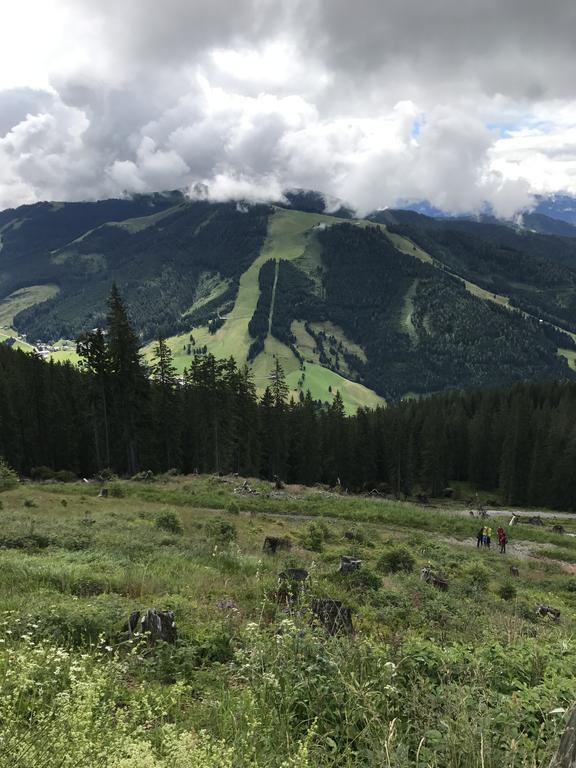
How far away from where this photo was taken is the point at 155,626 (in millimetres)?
7508

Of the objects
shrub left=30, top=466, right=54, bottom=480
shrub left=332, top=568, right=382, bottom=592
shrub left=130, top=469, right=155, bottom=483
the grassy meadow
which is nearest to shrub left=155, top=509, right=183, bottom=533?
the grassy meadow

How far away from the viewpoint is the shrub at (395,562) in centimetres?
2047

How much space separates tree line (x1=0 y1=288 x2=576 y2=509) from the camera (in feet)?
174

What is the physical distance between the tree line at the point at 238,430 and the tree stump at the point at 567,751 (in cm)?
5040

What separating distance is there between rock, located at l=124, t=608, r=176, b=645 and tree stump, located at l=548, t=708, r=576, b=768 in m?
5.98

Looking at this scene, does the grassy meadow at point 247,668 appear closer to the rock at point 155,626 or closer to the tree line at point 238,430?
the rock at point 155,626

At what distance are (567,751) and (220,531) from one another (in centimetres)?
2254

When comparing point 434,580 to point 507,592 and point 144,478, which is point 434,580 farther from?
point 144,478

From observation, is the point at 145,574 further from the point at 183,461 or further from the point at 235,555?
the point at 183,461

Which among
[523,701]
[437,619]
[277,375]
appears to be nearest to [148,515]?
[437,619]

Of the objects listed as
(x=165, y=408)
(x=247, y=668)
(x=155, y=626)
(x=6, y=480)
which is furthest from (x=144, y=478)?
(x=247, y=668)

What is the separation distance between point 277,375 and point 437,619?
72.2 meters

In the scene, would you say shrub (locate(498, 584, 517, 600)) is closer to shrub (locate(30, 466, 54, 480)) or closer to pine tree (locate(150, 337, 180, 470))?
shrub (locate(30, 466, 54, 480))

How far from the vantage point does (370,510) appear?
1591 inches
